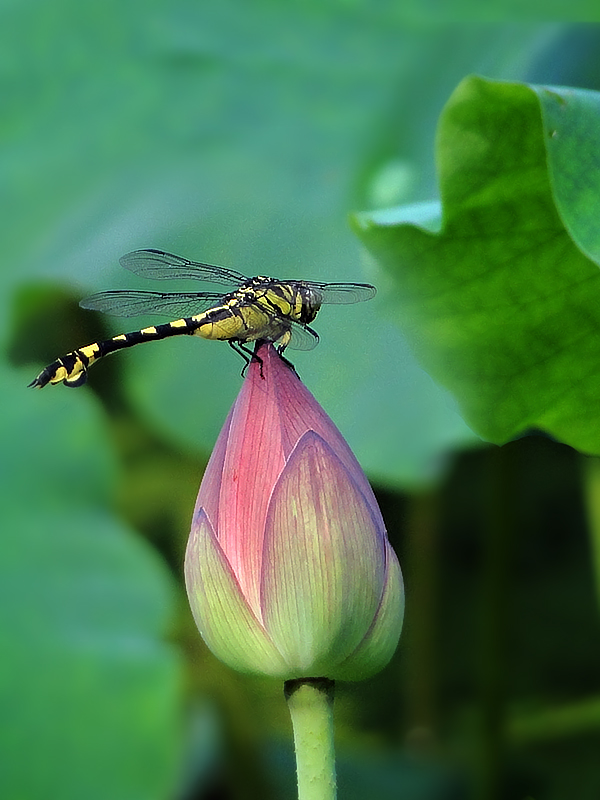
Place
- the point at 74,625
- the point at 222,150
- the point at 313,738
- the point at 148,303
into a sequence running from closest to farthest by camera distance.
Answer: the point at 313,738, the point at 148,303, the point at 74,625, the point at 222,150

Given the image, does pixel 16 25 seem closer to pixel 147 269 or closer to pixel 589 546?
pixel 147 269

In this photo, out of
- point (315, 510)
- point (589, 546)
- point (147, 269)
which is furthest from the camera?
point (589, 546)

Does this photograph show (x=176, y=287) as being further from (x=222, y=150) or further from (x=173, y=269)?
(x=173, y=269)

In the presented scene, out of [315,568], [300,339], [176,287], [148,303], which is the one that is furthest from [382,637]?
[176,287]

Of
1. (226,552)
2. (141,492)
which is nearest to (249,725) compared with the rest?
(141,492)

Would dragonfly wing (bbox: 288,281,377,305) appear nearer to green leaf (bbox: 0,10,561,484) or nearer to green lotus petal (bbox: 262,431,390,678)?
green lotus petal (bbox: 262,431,390,678)

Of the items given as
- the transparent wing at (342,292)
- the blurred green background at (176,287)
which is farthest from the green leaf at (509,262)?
the blurred green background at (176,287)

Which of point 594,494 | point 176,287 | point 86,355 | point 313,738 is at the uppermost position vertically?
point 176,287
